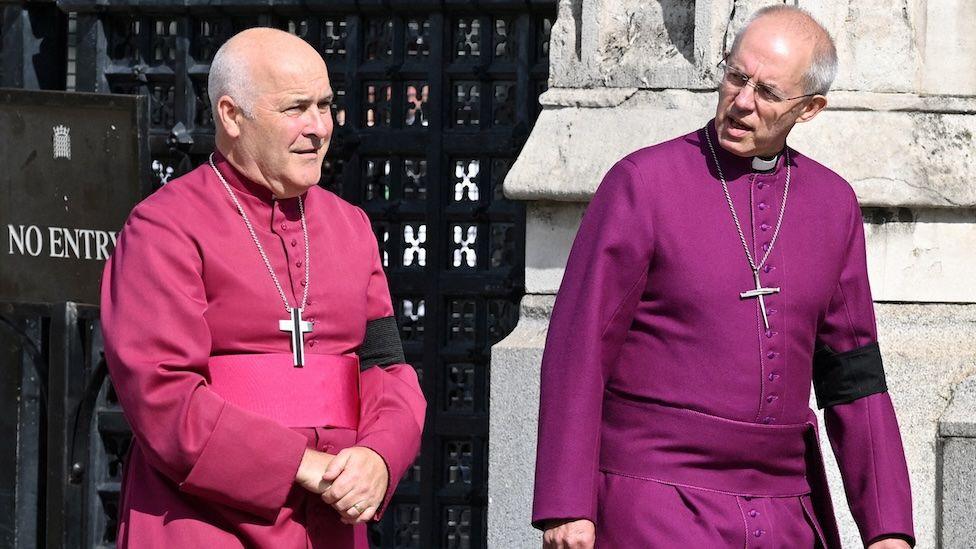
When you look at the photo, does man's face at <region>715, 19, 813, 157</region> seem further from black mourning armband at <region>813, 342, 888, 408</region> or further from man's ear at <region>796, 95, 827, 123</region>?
black mourning armband at <region>813, 342, 888, 408</region>

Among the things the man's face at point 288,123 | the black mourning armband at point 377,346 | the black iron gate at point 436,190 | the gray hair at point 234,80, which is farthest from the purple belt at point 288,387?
the black iron gate at point 436,190

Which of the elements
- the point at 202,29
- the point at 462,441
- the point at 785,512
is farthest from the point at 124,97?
the point at 785,512

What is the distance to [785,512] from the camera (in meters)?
3.41

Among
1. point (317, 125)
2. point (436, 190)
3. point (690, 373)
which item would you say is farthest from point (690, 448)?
point (436, 190)

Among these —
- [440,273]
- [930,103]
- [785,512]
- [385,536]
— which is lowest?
[385,536]

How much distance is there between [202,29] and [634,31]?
1.69m

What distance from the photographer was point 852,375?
3.55 m

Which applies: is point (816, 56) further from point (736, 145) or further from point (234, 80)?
point (234, 80)

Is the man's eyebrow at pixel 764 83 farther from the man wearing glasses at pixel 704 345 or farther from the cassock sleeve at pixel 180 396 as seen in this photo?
the cassock sleeve at pixel 180 396

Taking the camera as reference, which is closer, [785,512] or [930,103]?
[785,512]

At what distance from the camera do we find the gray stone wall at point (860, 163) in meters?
4.46

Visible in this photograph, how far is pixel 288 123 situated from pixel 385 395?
0.59m

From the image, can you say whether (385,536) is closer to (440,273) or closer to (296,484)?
(440,273)

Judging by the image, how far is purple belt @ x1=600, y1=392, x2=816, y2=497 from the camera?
3.36 metres
